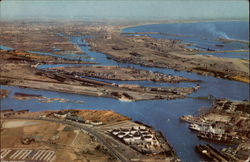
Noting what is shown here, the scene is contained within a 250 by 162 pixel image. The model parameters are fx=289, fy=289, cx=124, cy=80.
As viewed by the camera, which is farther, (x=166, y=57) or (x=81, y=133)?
(x=166, y=57)

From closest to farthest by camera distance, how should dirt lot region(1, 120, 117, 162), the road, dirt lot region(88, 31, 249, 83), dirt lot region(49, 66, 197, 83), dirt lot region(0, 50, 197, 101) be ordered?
dirt lot region(1, 120, 117, 162) → the road → dirt lot region(0, 50, 197, 101) → dirt lot region(49, 66, 197, 83) → dirt lot region(88, 31, 249, 83)

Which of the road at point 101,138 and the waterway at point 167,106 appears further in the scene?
the waterway at point 167,106

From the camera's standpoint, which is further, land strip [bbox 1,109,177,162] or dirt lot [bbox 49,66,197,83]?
dirt lot [bbox 49,66,197,83]

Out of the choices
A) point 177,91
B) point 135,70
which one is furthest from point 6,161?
point 135,70

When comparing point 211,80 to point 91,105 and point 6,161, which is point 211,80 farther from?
point 6,161

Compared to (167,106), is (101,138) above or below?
above

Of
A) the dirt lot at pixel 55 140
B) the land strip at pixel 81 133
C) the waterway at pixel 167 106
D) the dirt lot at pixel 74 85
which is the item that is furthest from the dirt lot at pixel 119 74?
the dirt lot at pixel 55 140

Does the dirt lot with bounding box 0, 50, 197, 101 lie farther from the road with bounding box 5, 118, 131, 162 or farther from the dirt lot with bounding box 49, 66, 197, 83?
the road with bounding box 5, 118, 131, 162

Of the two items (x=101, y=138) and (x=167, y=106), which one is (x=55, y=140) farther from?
(x=167, y=106)

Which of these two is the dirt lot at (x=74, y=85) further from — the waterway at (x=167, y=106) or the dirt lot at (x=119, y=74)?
the dirt lot at (x=119, y=74)

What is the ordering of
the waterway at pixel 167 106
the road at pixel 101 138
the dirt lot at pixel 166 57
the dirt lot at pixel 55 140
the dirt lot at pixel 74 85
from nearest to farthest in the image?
the dirt lot at pixel 55 140
the road at pixel 101 138
the waterway at pixel 167 106
the dirt lot at pixel 74 85
the dirt lot at pixel 166 57

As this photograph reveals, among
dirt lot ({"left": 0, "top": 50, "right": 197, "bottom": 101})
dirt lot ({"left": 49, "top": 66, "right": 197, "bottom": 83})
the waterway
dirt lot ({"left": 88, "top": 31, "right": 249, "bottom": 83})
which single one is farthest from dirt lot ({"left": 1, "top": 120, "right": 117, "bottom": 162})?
dirt lot ({"left": 88, "top": 31, "right": 249, "bottom": 83})

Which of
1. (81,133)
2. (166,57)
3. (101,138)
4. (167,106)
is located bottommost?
(167,106)

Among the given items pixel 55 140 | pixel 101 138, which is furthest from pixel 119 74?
pixel 55 140
